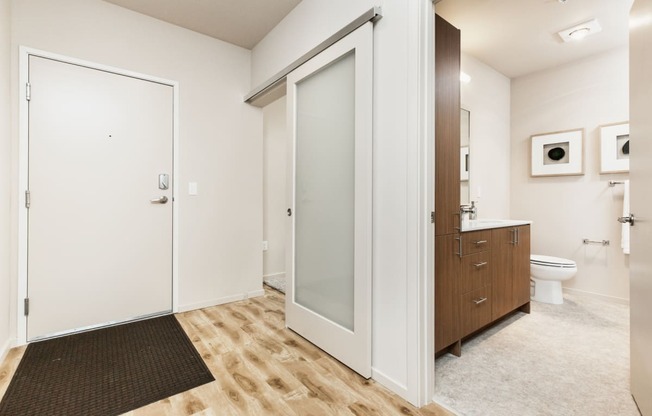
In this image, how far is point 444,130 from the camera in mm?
1785

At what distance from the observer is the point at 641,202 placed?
1361mm

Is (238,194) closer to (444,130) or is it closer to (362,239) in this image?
(362,239)

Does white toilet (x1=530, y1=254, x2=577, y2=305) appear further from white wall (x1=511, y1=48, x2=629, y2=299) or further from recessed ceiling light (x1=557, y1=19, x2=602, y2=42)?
recessed ceiling light (x1=557, y1=19, x2=602, y2=42)

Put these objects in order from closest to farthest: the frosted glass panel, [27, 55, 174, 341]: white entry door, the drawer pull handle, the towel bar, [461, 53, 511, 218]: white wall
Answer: the frosted glass panel, the drawer pull handle, [27, 55, 174, 341]: white entry door, the towel bar, [461, 53, 511, 218]: white wall

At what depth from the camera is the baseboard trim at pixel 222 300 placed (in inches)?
109

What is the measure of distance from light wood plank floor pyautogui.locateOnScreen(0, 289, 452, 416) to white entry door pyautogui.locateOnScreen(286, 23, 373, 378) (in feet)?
0.43

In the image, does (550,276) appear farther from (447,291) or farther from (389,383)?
(389,383)

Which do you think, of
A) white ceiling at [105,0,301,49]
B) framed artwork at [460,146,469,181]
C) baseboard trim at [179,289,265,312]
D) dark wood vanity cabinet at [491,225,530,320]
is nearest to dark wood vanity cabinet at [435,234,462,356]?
dark wood vanity cabinet at [491,225,530,320]

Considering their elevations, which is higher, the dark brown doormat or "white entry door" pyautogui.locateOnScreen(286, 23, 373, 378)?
"white entry door" pyautogui.locateOnScreen(286, 23, 373, 378)

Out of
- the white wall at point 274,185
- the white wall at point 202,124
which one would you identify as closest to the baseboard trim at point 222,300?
the white wall at point 202,124

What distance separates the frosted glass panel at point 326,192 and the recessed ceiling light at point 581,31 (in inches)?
85.8

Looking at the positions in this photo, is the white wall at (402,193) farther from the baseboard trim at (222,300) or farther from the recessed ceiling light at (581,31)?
the recessed ceiling light at (581,31)

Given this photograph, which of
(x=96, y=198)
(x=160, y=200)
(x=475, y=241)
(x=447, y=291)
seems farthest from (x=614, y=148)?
(x=96, y=198)

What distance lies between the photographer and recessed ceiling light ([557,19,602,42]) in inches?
101
